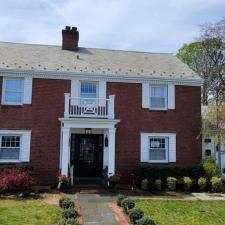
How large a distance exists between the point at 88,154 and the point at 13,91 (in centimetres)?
578

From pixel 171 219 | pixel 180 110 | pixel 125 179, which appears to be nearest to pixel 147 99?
pixel 180 110

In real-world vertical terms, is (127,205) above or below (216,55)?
below

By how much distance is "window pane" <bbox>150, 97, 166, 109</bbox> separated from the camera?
1975cm

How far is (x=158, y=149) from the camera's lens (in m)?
19.5

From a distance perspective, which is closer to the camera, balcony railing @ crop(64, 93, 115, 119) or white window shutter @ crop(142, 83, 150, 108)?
balcony railing @ crop(64, 93, 115, 119)

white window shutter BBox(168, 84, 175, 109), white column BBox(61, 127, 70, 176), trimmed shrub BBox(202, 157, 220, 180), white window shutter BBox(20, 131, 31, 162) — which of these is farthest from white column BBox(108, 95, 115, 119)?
trimmed shrub BBox(202, 157, 220, 180)

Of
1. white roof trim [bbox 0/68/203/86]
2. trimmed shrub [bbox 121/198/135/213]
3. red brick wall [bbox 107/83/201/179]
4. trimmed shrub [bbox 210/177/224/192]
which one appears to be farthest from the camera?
red brick wall [bbox 107/83/201/179]

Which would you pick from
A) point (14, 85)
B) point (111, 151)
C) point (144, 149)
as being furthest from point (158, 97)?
point (14, 85)

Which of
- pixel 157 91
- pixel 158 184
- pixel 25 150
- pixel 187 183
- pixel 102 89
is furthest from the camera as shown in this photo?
pixel 157 91

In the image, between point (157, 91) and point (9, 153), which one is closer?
point (9, 153)

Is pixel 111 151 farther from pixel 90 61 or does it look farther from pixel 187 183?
pixel 90 61

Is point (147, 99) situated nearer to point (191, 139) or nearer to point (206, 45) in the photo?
point (191, 139)

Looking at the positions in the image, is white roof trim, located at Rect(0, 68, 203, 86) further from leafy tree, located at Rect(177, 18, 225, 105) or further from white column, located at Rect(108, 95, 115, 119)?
leafy tree, located at Rect(177, 18, 225, 105)

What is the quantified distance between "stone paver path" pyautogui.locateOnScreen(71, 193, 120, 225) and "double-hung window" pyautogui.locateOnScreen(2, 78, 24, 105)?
21.8ft
